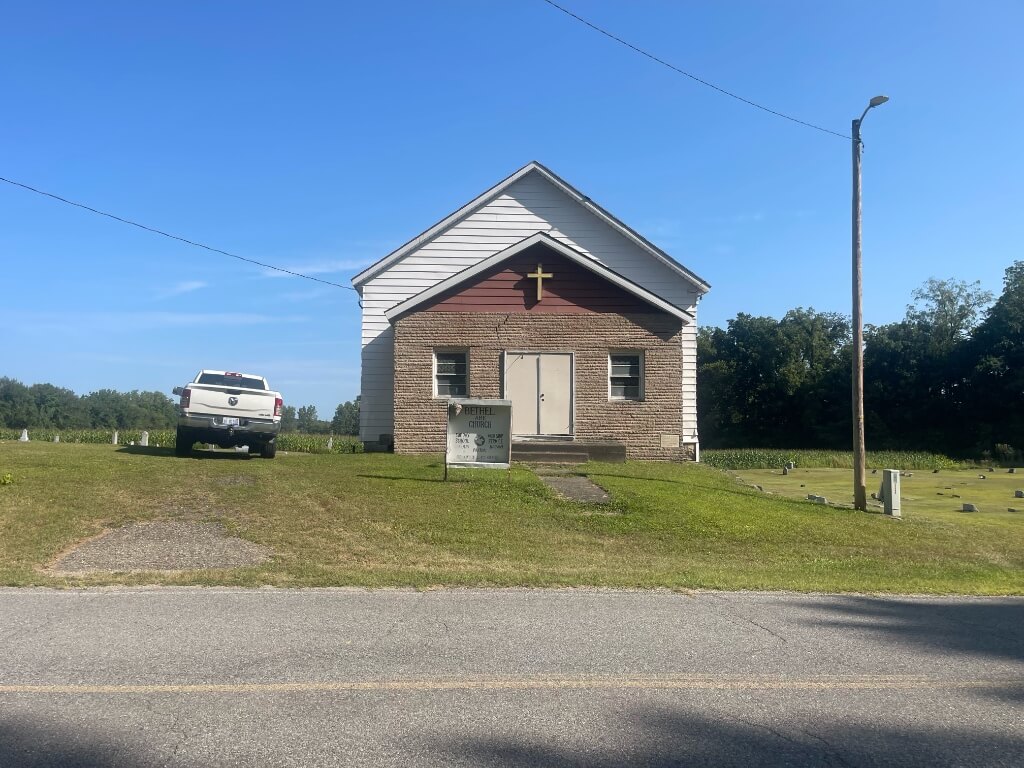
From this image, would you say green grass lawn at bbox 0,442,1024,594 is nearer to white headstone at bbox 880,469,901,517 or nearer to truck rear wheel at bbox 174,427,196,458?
white headstone at bbox 880,469,901,517

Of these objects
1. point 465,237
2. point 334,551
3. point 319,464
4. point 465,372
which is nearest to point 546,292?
point 465,372

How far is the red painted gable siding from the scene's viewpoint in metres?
21.5

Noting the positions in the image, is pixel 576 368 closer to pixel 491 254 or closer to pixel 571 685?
pixel 491 254

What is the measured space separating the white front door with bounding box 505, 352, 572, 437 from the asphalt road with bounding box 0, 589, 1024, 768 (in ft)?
43.8

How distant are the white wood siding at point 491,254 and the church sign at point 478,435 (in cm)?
917

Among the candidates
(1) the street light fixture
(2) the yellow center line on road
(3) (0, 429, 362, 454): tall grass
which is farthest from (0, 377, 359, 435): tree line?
(2) the yellow center line on road

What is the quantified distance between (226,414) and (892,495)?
13228mm

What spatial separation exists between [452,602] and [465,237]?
1870 centimetres

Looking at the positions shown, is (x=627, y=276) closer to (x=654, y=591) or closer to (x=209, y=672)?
(x=654, y=591)

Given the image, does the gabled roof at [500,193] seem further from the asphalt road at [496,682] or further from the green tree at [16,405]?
the green tree at [16,405]

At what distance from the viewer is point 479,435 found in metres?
15.6

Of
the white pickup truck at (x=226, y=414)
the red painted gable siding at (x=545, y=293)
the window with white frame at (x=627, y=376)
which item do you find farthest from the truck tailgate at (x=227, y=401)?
the window with white frame at (x=627, y=376)

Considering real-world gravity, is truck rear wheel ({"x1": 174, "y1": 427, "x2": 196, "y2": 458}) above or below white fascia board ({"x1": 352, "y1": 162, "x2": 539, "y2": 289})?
below

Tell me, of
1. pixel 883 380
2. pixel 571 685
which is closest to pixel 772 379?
pixel 883 380
